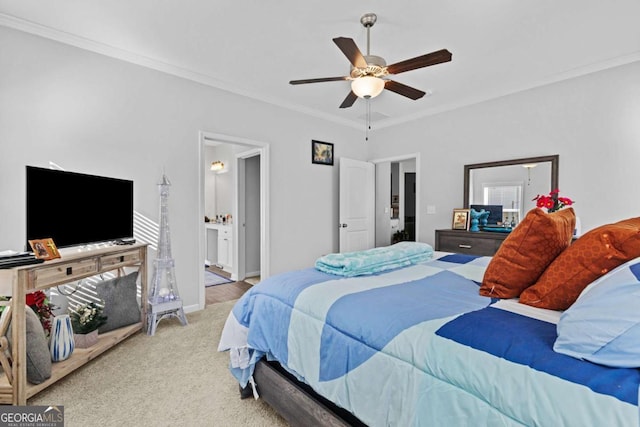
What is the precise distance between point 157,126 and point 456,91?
11.7 feet

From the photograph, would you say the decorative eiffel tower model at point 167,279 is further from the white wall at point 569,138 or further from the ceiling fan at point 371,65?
the white wall at point 569,138

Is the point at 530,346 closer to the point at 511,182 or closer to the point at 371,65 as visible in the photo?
the point at 371,65

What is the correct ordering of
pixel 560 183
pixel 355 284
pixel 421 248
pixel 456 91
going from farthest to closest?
pixel 456 91 < pixel 560 183 < pixel 421 248 < pixel 355 284

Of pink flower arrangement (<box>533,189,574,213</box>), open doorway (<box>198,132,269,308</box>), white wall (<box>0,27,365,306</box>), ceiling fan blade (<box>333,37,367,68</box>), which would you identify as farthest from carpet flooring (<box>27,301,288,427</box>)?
pink flower arrangement (<box>533,189,574,213</box>)

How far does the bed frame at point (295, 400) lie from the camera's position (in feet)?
4.21

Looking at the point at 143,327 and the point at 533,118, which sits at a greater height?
the point at 533,118

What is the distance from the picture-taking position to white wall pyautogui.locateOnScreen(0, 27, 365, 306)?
2459 millimetres

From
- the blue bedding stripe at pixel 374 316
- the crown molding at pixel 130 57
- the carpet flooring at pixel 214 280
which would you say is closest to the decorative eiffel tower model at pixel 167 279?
the crown molding at pixel 130 57

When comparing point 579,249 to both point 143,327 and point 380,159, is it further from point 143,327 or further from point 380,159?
point 380,159

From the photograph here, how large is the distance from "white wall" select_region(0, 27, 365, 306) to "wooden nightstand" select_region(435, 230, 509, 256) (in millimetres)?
1889

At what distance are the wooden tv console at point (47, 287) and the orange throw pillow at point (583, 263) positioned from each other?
2589 millimetres

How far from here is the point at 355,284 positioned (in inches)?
60.2

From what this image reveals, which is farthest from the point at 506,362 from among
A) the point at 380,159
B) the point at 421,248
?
the point at 380,159

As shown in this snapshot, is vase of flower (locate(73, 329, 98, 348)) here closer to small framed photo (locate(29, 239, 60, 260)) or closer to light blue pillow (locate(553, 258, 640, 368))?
small framed photo (locate(29, 239, 60, 260))
